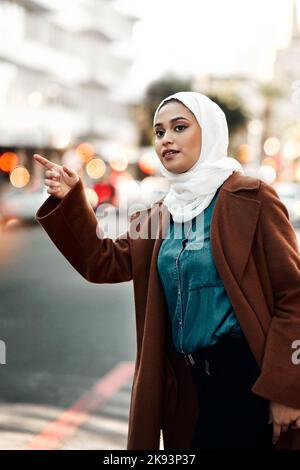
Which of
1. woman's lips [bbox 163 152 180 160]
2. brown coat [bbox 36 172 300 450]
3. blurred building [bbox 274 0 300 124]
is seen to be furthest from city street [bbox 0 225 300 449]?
blurred building [bbox 274 0 300 124]

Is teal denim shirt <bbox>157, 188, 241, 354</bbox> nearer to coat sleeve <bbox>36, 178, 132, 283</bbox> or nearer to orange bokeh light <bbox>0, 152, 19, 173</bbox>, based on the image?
coat sleeve <bbox>36, 178, 132, 283</bbox>

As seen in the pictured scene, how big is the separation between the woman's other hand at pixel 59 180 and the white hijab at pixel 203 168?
1.11 ft

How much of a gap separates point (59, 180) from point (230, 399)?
0.92m

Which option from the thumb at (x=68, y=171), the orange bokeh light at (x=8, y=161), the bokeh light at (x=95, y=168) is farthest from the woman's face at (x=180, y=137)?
the bokeh light at (x=95, y=168)

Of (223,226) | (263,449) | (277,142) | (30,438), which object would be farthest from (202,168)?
(277,142)

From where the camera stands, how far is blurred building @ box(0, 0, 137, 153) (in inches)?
1700

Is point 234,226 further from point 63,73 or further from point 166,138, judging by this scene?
point 63,73

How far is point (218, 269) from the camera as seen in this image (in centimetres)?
238

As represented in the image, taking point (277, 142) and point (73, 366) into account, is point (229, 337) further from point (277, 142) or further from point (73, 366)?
Result: point (277, 142)

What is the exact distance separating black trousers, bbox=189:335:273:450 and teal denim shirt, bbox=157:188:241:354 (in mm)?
58

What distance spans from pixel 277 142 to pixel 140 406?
76.0 m

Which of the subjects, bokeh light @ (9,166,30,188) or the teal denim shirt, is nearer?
the teal denim shirt

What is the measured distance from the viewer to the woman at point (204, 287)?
7.71 feet

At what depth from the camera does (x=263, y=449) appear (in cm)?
249
